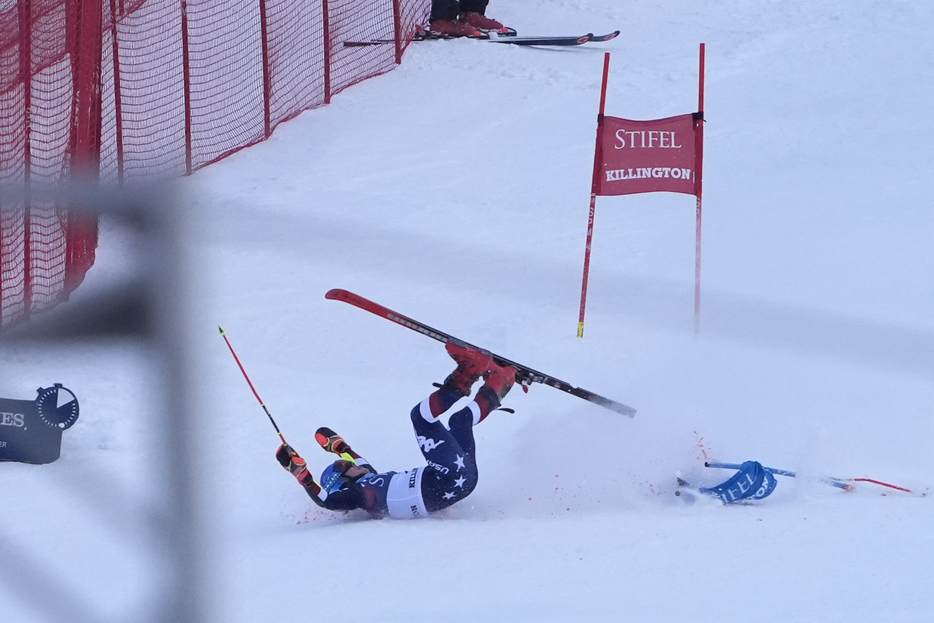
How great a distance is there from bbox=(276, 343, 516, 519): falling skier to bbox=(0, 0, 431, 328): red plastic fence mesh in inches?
84.7

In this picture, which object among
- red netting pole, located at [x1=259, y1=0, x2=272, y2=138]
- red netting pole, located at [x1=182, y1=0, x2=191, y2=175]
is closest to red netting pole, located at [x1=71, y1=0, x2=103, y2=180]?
red netting pole, located at [x1=182, y1=0, x2=191, y2=175]

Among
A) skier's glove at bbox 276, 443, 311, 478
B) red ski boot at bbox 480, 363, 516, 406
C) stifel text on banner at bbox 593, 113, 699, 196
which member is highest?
stifel text on banner at bbox 593, 113, 699, 196

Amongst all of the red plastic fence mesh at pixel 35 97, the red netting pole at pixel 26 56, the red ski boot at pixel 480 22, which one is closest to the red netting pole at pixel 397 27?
the red ski boot at pixel 480 22

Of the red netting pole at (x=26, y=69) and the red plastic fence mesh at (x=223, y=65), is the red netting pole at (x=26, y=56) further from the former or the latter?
the red plastic fence mesh at (x=223, y=65)

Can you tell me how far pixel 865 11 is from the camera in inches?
611

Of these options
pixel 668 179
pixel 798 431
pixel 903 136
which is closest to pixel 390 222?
pixel 668 179

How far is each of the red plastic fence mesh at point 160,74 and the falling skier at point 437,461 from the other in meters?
2.15

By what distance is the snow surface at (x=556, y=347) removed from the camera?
3.84 m

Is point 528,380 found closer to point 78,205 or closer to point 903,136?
point 78,205

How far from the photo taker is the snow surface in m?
3.84

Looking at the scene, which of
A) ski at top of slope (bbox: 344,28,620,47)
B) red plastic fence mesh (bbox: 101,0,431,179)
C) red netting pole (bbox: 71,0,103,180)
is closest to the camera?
red netting pole (bbox: 71,0,103,180)

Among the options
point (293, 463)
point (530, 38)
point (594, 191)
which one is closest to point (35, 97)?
point (594, 191)

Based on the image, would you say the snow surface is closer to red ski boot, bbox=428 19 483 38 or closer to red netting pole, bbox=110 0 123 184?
red ski boot, bbox=428 19 483 38

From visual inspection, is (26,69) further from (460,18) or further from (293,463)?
(460,18)
